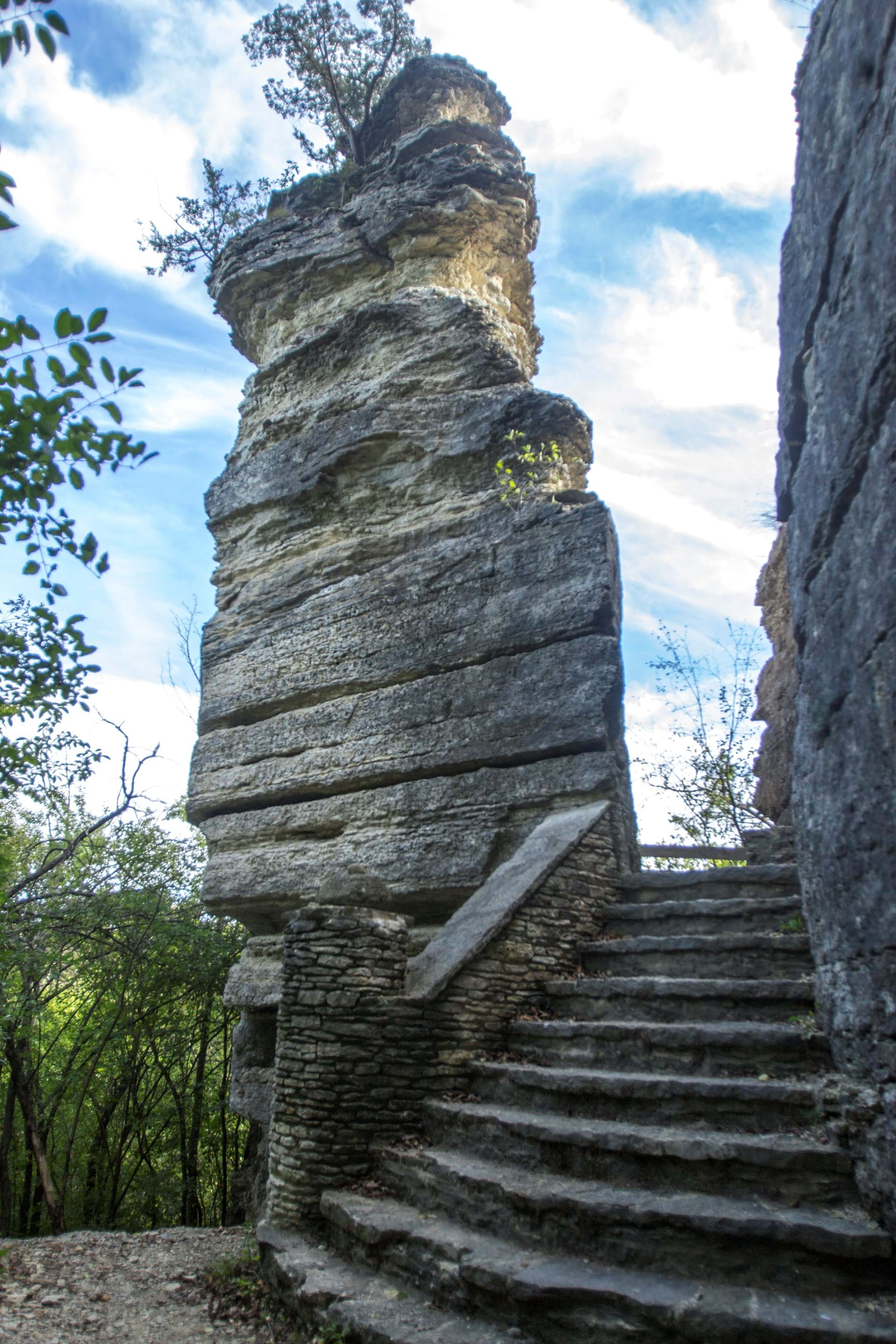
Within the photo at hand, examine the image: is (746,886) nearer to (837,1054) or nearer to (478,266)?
(837,1054)

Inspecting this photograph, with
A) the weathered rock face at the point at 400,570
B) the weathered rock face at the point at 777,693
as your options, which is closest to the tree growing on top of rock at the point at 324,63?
the weathered rock face at the point at 400,570

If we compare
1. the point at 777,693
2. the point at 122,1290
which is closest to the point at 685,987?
the point at 122,1290

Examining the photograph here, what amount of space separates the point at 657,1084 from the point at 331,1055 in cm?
187

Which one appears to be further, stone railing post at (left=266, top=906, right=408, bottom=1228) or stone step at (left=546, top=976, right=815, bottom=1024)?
stone railing post at (left=266, top=906, right=408, bottom=1228)

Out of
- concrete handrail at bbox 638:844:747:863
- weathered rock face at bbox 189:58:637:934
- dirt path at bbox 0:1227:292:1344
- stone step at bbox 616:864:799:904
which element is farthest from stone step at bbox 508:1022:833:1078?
concrete handrail at bbox 638:844:747:863

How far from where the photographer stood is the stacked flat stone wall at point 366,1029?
4.61m

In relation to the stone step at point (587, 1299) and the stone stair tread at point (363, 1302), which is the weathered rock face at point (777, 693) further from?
the stone stair tread at point (363, 1302)

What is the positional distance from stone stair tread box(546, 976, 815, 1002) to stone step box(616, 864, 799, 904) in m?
0.73

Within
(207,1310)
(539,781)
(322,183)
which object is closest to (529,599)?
(539,781)

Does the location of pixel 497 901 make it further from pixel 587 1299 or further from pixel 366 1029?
pixel 587 1299

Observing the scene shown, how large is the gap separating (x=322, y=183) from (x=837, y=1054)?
11703 millimetres

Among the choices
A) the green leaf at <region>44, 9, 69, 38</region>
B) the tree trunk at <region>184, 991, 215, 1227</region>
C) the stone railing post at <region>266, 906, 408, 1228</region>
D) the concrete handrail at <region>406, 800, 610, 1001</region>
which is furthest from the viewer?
the tree trunk at <region>184, 991, 215, 1227</region>

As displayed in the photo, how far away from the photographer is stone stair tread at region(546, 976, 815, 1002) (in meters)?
4.08

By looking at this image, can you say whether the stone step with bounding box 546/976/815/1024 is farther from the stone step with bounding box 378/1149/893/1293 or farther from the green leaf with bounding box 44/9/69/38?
the green leaf with bounding box 44/9/69/38
